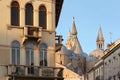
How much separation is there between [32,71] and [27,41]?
2.52m

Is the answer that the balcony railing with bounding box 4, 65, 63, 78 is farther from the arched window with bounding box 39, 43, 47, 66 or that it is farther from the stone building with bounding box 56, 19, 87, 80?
the stone building with bounding box 56, 19, 87, 80

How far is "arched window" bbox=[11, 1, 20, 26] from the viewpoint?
3575 centimetres

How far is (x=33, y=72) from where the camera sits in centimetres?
3488

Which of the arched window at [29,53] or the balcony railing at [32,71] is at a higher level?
the arched window at [29,53]

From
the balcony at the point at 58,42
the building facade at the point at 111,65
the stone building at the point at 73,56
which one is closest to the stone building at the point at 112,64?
the building facade at the point at 111,65

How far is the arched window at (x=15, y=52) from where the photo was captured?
34906mm

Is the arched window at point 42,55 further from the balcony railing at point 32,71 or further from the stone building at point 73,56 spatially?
the stone building at point 73,56

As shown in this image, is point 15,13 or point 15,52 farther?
point 15,13

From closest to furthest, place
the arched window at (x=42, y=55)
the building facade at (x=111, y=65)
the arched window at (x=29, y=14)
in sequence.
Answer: the arched window at (x=42, y=55), the arched window at (x=29, y=14), the building facade at (x=111, y=65)

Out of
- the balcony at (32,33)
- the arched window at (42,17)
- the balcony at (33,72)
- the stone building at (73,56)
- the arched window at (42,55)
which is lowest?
the balcony at (33,72)

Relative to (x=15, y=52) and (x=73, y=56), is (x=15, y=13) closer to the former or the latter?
(x=15, y=52)

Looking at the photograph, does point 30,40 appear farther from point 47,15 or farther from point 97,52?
point 97,52

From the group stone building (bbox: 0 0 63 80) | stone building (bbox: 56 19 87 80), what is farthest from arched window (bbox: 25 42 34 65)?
stone building (bbox: 56 19 87 80)

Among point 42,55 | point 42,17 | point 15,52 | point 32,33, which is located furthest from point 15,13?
point 42,55
